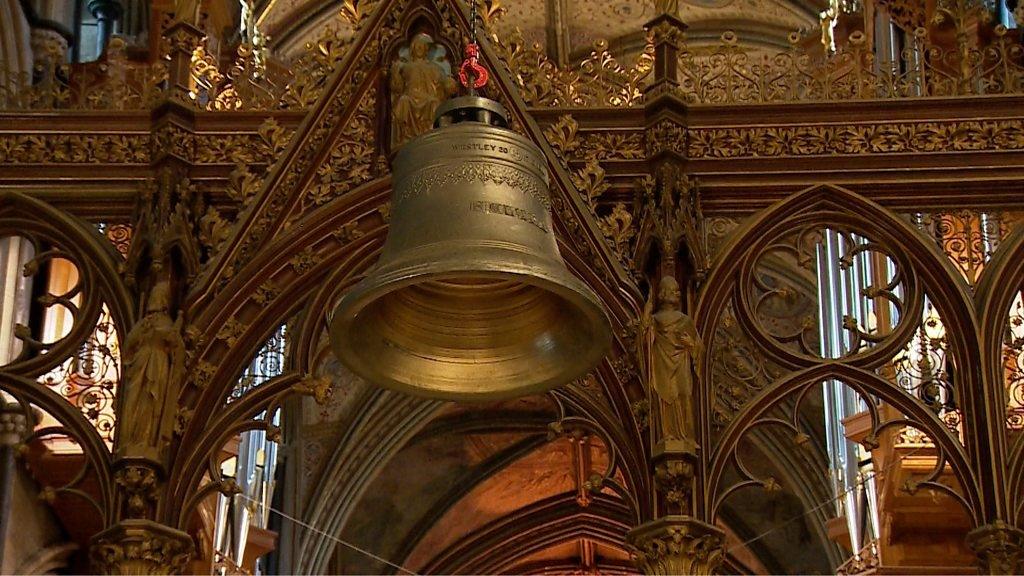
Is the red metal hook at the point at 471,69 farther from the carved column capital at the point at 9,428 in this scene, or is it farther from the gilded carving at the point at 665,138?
the carved column capital at the point at 9,428

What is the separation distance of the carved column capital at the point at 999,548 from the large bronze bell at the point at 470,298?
2.64m

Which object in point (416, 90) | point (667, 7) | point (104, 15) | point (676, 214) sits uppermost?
point (104, 15)

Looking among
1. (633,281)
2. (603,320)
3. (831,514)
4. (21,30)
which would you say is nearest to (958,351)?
(633,281)

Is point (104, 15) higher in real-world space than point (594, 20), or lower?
lower

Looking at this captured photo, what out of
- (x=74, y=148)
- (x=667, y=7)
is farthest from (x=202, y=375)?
(x=667, y=7)

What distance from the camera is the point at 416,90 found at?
11.6m

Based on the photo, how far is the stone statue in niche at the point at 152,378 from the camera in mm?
10758

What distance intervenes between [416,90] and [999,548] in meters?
3.78

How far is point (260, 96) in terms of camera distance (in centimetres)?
1197

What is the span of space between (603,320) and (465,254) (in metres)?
0.65

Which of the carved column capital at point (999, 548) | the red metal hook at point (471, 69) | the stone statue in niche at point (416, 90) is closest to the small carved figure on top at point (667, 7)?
the stone statue in niche at point (416, 90)

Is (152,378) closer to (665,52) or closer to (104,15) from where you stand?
(665,52)

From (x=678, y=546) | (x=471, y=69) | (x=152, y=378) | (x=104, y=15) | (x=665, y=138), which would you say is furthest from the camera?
(x=104, y=15)

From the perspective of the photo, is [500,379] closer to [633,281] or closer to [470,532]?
[633,281]
